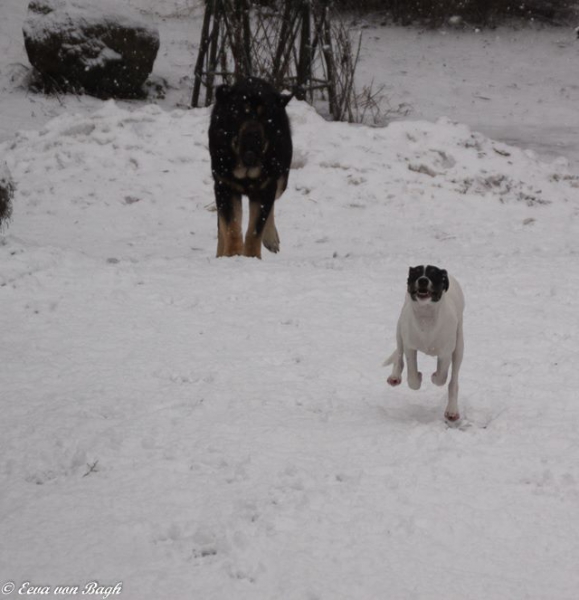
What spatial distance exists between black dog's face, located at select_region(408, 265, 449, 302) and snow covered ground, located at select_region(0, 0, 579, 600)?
75 cm

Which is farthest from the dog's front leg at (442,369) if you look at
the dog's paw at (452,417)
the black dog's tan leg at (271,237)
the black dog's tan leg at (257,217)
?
the black dog's tan leg at (271,237)

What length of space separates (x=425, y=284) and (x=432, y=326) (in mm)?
296

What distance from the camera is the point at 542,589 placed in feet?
11.7

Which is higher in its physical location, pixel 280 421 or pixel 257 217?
pixel 257 217

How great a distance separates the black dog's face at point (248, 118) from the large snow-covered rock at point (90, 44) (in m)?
9.08

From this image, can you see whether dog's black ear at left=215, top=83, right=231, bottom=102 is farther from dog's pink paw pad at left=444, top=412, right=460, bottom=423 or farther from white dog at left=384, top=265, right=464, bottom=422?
dog's pink paw pad at left=444, top=412, right=460, bottom=423

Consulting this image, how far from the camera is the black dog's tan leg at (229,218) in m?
8.76

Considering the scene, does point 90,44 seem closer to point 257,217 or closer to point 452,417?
point 257,217

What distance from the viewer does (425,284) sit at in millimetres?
4582

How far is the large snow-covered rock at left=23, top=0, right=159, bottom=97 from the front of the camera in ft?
54.0

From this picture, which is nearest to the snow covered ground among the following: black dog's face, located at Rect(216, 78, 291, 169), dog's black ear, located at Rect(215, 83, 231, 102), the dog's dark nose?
the dog's dark nose

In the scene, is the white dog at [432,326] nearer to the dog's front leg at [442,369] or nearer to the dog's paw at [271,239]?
the dog's front leg at [442,369]

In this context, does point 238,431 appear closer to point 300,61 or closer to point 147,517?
point 147,517

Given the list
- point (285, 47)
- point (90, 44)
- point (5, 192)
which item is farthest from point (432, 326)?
point (90, 44)
